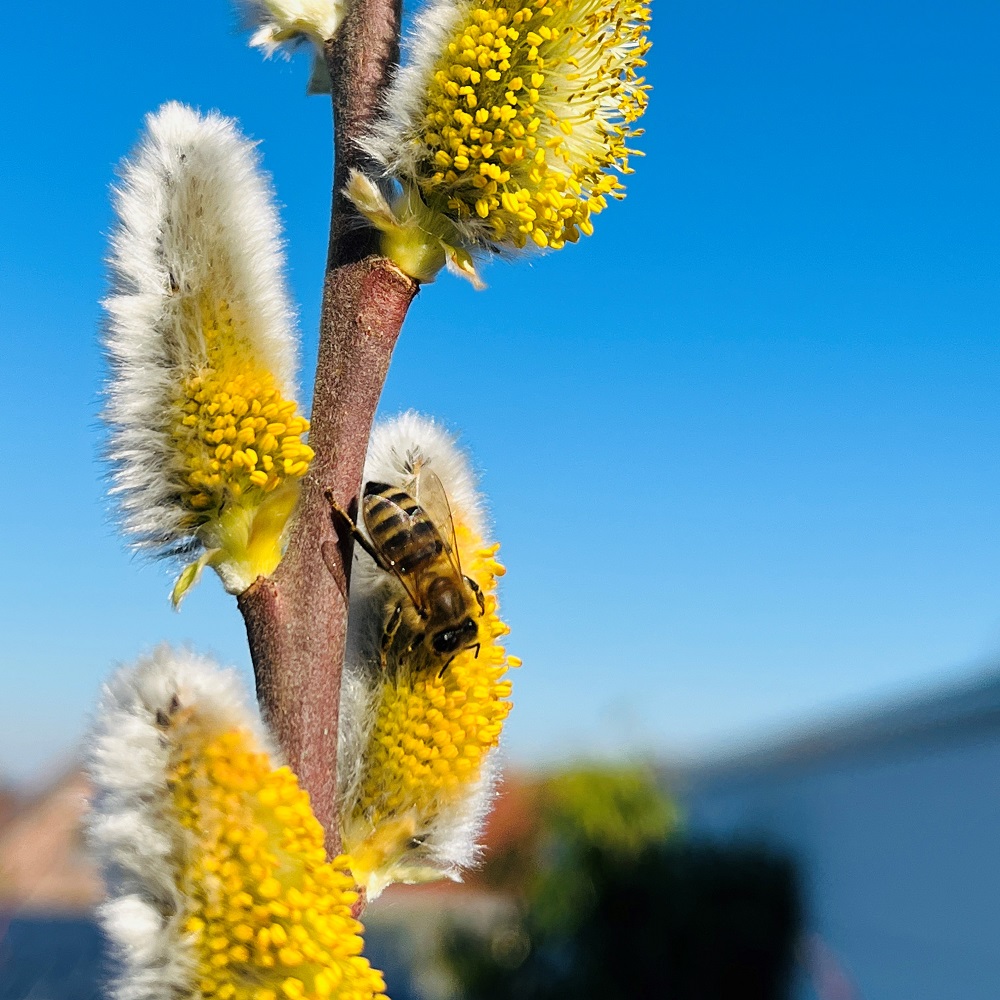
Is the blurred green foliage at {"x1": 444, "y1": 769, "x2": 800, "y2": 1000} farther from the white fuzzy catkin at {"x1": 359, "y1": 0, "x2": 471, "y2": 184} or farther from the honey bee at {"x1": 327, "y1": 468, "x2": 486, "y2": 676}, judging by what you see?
the white fuzzy catkin at {"x1": 359, "y1": 0, "x2": 471, "y2": 184}

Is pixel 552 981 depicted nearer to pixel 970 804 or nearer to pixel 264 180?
pixel 970 804

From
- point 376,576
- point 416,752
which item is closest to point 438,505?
point 376,576

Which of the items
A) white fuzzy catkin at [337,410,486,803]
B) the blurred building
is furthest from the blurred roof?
white fuzzy catkin at [337,410,486,803]

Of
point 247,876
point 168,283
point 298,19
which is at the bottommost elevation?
point 247,876

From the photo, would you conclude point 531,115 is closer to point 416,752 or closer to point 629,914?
point 416,752

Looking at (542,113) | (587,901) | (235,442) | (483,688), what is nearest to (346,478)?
(235,442)
